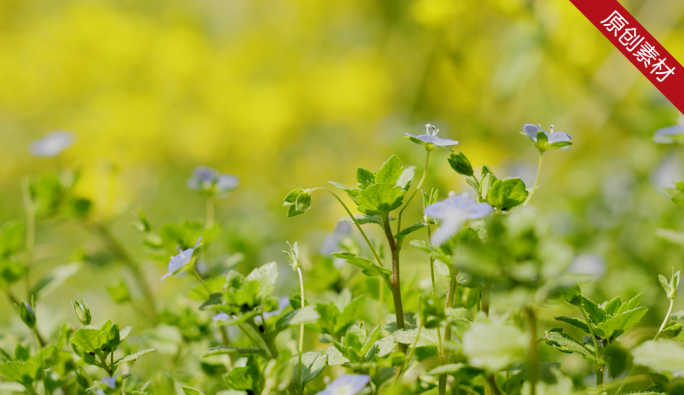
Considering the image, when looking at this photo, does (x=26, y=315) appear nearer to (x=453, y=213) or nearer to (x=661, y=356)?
(x=453, y=213)

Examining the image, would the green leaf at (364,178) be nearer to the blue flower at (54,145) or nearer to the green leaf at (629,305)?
the green leaf at (629,305)

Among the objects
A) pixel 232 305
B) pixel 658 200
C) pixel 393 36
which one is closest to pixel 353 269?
pixel 232 305

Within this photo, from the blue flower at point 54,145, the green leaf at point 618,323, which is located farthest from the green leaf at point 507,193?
the blue flower at point 54,145

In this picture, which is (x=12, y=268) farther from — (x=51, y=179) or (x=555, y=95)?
(x=555, y=95)

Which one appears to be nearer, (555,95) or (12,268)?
(12,268)

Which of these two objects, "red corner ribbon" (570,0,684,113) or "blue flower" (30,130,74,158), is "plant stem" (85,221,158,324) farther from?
"red corner ribbon" (570,0,684,113)

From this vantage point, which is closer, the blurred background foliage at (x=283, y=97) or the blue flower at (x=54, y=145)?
the blue flower at (x=54, y=145)

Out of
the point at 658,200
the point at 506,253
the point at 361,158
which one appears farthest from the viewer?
the point at 361,158
